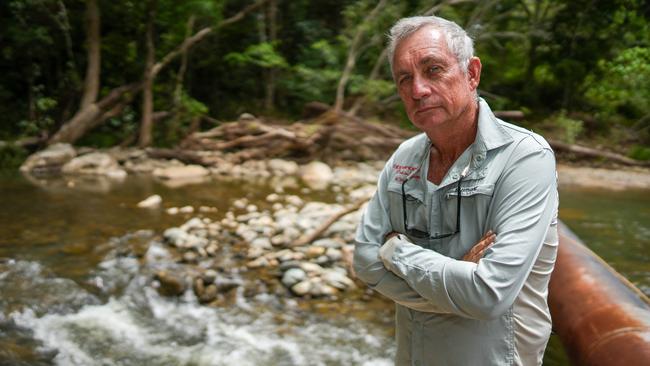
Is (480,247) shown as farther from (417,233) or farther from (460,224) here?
(417,233)

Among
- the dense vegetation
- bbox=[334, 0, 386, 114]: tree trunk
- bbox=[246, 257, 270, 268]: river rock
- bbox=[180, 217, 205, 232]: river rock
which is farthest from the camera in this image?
bbox=[334, 0, 386, 114]: tree trunk

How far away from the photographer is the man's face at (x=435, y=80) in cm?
141

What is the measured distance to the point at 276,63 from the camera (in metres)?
13.5

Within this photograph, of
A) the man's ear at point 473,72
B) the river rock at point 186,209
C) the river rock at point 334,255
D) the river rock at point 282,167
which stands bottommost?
the river rock at point 282,167

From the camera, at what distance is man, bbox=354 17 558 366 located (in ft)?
4.06

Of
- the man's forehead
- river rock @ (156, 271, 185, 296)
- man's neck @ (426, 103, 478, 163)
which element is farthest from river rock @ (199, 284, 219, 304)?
the man's forehead

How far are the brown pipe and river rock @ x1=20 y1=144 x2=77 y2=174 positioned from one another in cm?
973

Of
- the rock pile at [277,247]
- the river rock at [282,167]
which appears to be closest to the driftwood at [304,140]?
the river rock at [282,167]

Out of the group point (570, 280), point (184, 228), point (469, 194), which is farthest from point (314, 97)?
point (469, 194)

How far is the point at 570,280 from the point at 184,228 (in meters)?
4.16

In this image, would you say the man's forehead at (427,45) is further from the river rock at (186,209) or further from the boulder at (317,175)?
the boulder at (317,175)

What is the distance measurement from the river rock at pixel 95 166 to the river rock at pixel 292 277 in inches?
240

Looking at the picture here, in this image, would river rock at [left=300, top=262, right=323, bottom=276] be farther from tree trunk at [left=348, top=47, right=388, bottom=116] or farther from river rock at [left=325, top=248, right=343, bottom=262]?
tree trunk at [left=348, top=47, right=388, bottom=116]

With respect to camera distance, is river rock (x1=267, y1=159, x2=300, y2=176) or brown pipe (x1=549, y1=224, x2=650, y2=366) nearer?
brown pipe (x1=549, y1=224, x2=650, y2=366)
